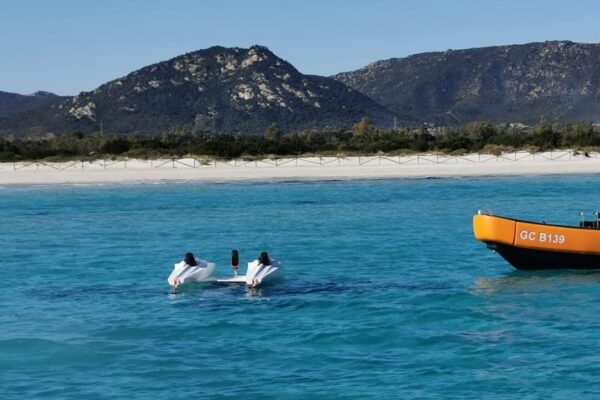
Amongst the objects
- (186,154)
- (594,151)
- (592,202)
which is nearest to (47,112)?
(186,154)

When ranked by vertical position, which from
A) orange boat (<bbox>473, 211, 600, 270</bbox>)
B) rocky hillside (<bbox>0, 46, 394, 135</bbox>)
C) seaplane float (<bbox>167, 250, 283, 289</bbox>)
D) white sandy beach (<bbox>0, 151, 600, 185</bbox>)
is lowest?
seaplane float (<bbox>167, 250, 283, 289</bbox>)

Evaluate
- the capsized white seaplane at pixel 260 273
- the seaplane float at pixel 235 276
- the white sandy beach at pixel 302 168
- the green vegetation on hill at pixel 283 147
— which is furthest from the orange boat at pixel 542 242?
the green vegetation on hill at pixel 283 147

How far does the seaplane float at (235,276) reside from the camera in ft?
72.6

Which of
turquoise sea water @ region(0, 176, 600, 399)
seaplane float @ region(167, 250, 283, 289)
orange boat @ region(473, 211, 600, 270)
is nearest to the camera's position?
turquoise sea water @ region(0, 176, 600, 399)

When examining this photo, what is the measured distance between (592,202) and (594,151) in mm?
33043

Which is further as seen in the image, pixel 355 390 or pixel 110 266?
pixel 110 266

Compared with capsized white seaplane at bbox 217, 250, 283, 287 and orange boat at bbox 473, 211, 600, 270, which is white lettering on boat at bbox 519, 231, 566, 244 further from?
capsized white seaplane at bbox 217, 250, 283, 287

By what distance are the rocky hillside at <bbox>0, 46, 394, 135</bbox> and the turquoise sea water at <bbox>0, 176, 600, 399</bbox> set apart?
416 ft

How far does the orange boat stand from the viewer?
22.5 metres

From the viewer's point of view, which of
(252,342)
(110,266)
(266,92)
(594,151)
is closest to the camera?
(252,342)

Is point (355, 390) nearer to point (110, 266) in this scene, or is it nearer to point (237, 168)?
point (110, 266)

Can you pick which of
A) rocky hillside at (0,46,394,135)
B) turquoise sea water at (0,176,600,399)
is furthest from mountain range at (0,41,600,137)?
turquoise sea water at (0,176,600,399)

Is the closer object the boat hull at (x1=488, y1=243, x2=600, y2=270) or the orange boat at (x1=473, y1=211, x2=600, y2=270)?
the orange boat at (x1=473, y1=211, x2=600, y2=270)

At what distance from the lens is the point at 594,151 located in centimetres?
7525
